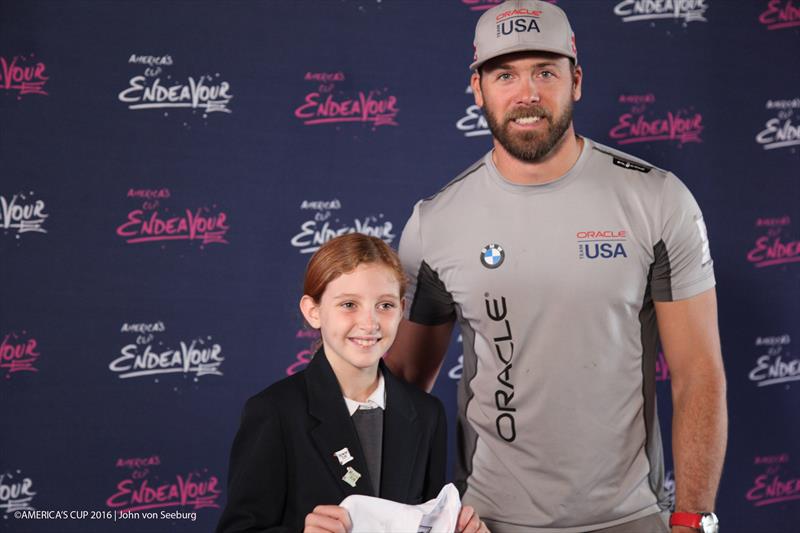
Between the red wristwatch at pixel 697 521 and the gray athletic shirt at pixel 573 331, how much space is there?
62 mm

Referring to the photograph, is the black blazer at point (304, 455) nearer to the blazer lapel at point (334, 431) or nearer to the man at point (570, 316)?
the blazer lapel at point (334, 431)

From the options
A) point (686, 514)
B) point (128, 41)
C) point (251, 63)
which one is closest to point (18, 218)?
point (128, 41)

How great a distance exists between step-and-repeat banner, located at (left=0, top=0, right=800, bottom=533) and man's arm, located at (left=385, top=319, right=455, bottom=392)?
1.14m

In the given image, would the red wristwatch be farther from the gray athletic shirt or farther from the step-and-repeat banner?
the step-and-repeat banner

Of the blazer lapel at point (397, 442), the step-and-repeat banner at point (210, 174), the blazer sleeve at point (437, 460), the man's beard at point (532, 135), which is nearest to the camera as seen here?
the blazer lapel at point (397, 442)

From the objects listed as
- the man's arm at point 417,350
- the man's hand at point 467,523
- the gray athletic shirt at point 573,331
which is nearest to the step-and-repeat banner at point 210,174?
the man's arm at point 417,350

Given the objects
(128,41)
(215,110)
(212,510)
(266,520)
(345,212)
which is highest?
(128,41)

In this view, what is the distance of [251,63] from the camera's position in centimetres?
320

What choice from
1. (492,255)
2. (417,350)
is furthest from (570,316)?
(417,350)

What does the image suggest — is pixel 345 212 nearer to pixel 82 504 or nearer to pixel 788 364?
pixel 82 504

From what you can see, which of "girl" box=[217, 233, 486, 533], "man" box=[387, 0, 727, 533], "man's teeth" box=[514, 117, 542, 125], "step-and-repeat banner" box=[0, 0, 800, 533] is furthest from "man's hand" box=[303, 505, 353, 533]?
"step-and-repeat banner" box=[0, 0, 800, 533]

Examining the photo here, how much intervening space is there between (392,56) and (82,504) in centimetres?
202

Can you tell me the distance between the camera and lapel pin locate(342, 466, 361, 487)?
5.20ft

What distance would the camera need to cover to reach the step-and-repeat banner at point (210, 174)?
3113 millimetres
